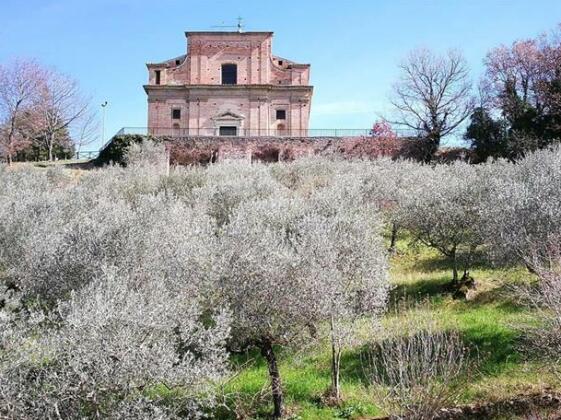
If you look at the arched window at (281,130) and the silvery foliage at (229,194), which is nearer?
the silvery foliage at (229,194)

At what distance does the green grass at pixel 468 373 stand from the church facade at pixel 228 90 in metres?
33.9

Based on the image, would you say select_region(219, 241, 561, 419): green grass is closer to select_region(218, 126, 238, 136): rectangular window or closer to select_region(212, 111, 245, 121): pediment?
select_region(218, 126, 238, 136): rectangular window

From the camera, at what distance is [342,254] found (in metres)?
14.0

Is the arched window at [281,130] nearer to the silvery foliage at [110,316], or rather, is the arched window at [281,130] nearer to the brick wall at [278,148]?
the brick wall at [278,148]

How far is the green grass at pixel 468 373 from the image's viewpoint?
12547 mm

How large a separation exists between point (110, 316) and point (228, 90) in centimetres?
4243

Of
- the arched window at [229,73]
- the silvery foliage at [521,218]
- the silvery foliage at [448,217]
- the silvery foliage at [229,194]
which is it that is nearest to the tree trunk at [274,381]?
the silvery foliage at [521,218]

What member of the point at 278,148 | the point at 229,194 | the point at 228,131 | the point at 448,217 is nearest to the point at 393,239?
the point at 448,217

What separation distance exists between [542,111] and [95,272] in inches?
1363

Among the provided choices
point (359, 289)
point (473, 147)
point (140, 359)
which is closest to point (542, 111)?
point (473, 147)

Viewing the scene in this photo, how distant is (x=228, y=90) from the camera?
50.0m

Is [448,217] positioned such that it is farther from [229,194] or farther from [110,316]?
[110,316]

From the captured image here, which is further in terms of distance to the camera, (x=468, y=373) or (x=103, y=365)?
(x=468, y=373)

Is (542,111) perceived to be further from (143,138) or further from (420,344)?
(420,344)
